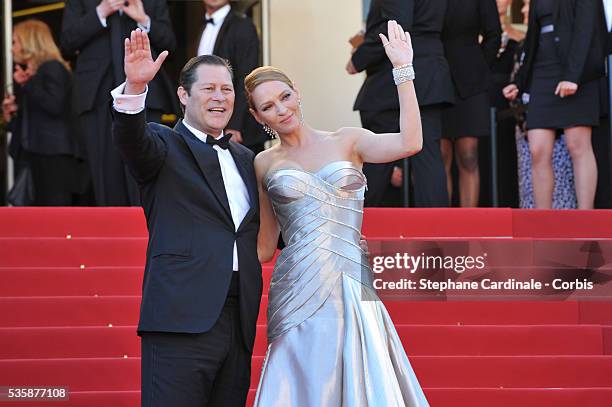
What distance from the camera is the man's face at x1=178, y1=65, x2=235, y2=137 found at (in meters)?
4.51

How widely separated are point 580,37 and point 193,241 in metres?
4.28

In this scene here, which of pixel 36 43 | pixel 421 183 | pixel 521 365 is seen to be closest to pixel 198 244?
pixel 521 365

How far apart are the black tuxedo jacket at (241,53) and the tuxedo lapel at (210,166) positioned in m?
3.84

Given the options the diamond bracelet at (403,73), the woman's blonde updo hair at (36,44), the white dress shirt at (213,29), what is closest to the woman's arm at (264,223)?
the diamond bracelet at (403,73)

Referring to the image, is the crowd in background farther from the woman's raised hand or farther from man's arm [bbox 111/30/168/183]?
man's arm [bbox 111/30/168/183]

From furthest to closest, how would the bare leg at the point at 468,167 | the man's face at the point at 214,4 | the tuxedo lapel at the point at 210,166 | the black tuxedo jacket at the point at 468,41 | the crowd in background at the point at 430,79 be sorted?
the man's face at the point at 214,4
the bare leg at the point at 468,167
the black tuxedo jacket at the point at 468,41
the crowd in background at the point at 430,79
the tuxedo lapel at the point at 210,166

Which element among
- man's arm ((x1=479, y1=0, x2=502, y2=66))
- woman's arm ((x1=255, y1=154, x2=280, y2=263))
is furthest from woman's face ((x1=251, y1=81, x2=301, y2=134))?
man's arm ((x1=479, y1=0, x2=502, y2=66))

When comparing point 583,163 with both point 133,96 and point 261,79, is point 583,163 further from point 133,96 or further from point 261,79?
point 133,96

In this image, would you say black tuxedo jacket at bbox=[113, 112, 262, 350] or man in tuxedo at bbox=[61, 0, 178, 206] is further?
man in tuxedo at bbox=[61, 0, 178, 206]

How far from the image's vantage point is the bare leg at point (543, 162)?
26.5 feet

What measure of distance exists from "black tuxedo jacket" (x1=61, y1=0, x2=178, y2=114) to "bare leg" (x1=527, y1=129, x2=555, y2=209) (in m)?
2.45

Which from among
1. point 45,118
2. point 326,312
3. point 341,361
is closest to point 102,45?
point 45,118

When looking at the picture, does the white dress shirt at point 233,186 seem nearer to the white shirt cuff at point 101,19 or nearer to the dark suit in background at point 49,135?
the white shirt cuff at point 101,19

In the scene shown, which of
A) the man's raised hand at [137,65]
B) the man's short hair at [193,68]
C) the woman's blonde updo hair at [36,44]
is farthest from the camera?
the woman's blonde updo hair at [36,44]
